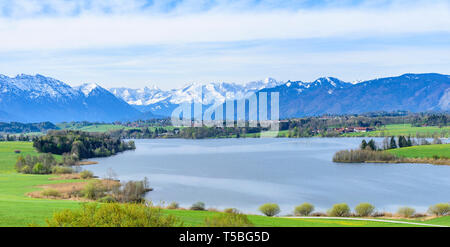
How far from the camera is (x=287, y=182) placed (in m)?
46.2

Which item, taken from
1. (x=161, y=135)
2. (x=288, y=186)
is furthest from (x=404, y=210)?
(x=161, y=135)

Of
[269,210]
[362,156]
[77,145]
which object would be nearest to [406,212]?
[269,210]

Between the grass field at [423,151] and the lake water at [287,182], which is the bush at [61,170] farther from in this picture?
the grass field at [423,151]

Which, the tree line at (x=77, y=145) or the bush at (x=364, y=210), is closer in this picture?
the bush at (x=364, y=210)

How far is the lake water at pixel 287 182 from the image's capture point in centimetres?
3562

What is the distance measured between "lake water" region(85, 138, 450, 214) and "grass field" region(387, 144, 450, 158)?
275 inches

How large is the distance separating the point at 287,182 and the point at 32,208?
30519 millimetres

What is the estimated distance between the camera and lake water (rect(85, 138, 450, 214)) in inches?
1403

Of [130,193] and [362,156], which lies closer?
[130,193]

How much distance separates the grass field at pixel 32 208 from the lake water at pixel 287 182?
30.0ft

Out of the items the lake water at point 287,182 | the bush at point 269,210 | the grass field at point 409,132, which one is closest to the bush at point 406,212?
the lake water at point 287,182

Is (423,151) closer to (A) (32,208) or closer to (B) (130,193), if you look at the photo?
(B) (130,193)
